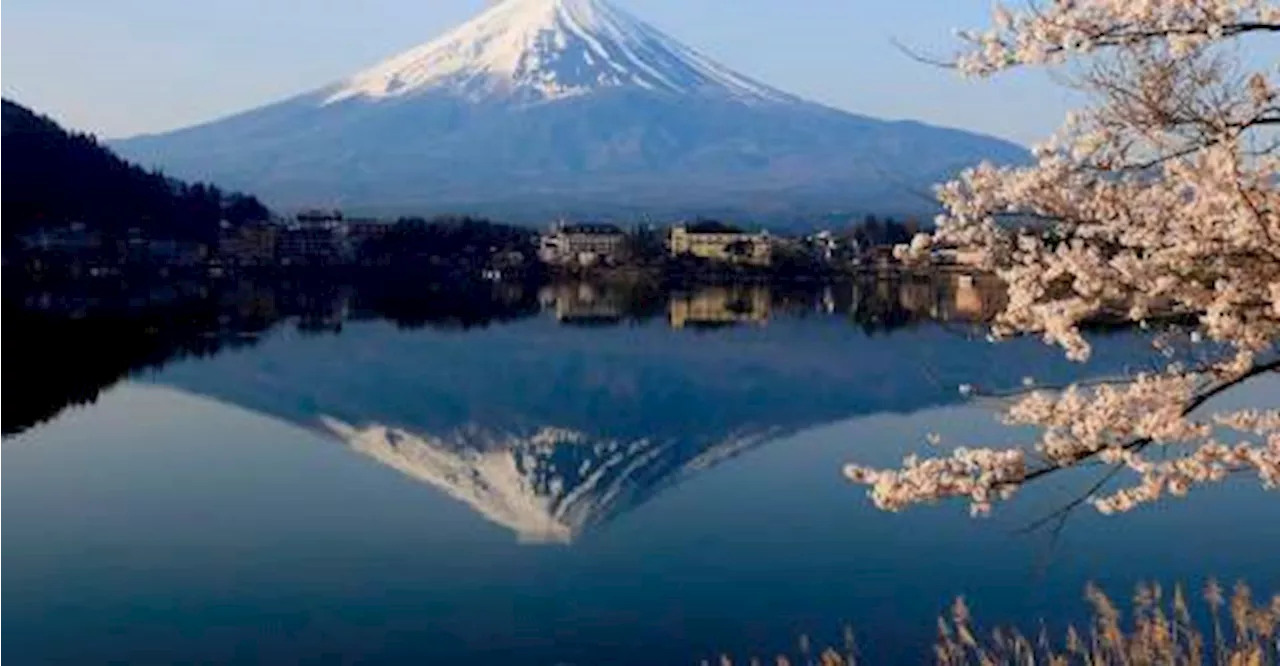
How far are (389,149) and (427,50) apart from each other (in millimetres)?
20497

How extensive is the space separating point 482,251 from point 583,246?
293 cm

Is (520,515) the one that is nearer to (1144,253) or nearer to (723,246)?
(1144,253)

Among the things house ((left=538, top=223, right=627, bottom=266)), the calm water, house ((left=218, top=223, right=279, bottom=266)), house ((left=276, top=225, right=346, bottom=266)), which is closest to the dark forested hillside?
house ((left=218, top=223, right=279, bottom=266))

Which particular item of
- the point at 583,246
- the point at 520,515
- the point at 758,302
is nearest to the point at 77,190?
the point at 583,246

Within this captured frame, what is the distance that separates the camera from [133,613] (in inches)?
255

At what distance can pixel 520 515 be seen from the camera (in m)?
8.76

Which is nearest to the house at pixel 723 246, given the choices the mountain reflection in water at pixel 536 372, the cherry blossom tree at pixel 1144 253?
the mountain reflection in water at pixel 536 372

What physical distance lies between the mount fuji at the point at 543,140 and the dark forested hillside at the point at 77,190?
4639 centimetres

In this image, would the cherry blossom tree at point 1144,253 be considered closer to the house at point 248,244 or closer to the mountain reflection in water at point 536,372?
the mountain reflection in water at point 536,372

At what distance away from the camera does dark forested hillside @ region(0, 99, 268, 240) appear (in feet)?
119

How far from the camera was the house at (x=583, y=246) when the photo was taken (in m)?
42.0

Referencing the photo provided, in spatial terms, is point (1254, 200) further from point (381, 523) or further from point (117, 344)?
point (117, 344)

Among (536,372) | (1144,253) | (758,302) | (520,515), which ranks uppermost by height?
(1144,253)

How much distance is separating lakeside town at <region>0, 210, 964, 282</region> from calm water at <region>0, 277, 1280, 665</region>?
19.6 m
